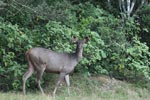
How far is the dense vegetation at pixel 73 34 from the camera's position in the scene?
14.8m

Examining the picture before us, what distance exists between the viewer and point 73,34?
15.5 m

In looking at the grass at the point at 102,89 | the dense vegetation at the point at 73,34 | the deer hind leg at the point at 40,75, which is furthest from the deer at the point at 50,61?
the grass at the point at 102,89

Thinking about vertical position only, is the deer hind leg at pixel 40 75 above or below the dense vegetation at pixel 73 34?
below

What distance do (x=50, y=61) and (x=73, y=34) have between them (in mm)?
1834

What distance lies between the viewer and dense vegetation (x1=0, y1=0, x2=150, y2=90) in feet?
48.7

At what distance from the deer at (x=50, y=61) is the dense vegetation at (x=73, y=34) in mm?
577

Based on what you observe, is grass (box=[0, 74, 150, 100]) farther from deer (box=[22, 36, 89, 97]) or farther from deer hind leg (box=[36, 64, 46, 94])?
deer (box=[22, 36, 89, 97])

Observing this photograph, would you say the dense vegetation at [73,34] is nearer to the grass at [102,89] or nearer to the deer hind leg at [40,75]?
the grass at [102,89]

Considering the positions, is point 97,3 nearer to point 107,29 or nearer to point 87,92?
point 107,29

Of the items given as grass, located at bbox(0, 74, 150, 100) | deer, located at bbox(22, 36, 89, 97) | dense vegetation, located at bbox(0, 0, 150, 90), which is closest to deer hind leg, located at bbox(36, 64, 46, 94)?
deer, located at bbox(22, 36, 89, 97)

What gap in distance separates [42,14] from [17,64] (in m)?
1.85

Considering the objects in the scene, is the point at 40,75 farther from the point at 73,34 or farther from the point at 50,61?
the point at 73,34

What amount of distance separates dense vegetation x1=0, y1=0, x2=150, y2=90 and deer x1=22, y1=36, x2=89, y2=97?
1.89ft

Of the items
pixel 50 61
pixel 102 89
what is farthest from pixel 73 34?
pixel 102 89
